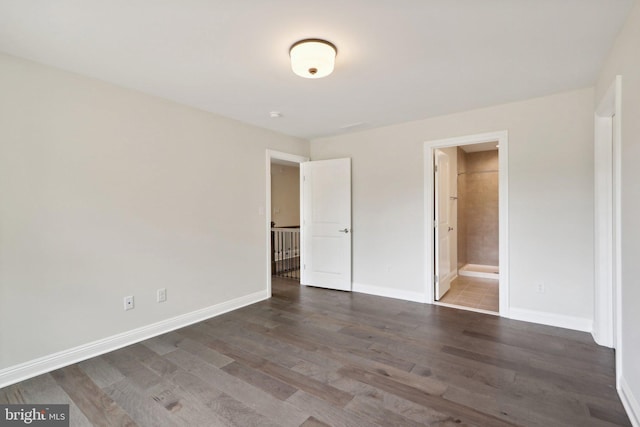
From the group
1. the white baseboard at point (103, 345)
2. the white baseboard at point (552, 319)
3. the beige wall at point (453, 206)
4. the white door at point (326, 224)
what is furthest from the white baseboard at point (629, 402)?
the white baseboard at point (103, 345)

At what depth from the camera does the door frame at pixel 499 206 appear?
3334 millimetres

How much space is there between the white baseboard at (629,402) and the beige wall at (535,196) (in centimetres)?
126

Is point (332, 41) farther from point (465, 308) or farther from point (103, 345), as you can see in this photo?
point (465, 308)

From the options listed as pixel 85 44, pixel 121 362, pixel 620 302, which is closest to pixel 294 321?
pixel 121 362

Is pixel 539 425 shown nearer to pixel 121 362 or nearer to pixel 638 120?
pixel 638 120

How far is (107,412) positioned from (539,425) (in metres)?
2.57

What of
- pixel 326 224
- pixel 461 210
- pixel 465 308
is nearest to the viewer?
pixel 465 308

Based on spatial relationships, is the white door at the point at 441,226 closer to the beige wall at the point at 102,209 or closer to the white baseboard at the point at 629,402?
the white baseboard at the point at 629,402

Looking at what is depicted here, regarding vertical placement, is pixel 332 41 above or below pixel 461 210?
above

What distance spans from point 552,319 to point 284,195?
6.01 m

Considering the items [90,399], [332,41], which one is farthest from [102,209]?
[332,41]

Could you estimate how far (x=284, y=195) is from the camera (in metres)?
7.85

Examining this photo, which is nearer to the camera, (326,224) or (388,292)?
(388,292)

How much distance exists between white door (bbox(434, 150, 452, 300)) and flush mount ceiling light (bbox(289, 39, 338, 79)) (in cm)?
237
